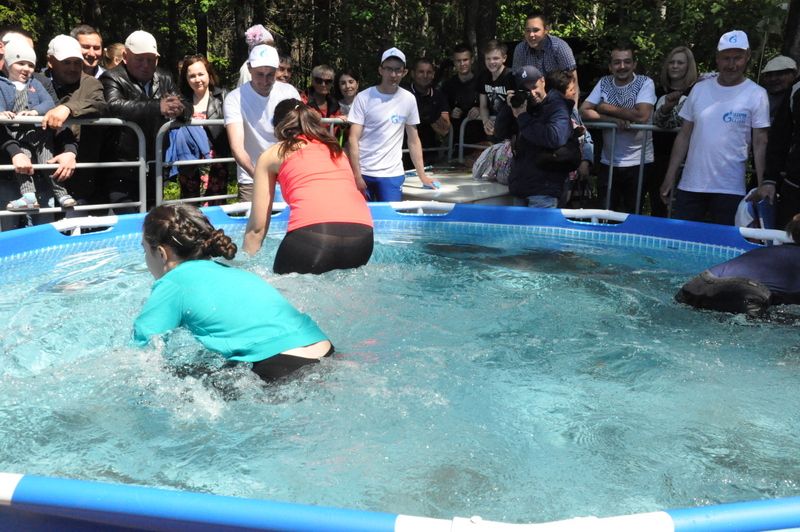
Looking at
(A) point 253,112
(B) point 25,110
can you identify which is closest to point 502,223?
(A) point 253,112

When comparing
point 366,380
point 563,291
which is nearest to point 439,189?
point 563,291

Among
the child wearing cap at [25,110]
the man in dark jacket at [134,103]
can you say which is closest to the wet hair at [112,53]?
the man in dark jacket at [134,103]

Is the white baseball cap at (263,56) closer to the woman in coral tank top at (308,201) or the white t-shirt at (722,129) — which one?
the woman in coral tank top at (308,201)

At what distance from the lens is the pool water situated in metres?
3.37

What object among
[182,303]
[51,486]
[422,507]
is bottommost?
[422,507]

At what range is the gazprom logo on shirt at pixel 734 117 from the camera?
22.7 feet

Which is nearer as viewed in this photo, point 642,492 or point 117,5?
point 642,492

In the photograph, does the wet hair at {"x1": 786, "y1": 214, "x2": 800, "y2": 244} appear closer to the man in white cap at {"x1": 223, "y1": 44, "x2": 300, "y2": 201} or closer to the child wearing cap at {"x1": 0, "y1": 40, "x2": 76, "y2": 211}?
the man in white cap at {"x1": 223, "y1": 44, "x2": 300, "y2": 201}

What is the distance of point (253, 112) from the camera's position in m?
7.21

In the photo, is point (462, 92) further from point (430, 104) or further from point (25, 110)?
point (25, 110)

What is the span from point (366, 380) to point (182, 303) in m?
0.94

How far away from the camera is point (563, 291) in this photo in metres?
6.08

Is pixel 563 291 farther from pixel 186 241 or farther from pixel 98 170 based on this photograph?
pixel 98 170

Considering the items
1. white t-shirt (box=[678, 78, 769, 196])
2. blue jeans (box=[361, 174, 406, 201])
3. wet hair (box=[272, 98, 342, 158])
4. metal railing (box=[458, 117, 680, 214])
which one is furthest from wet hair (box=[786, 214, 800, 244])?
blue jeans (box=[361, 174, 406, 201])
